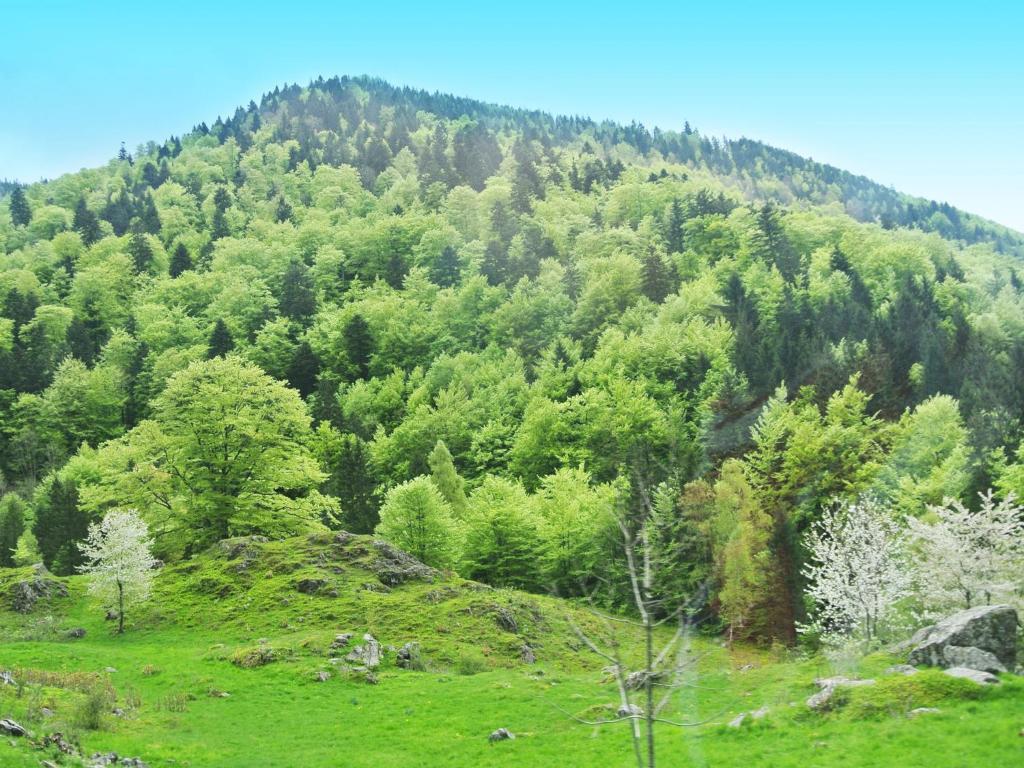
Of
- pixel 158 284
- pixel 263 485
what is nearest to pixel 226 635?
pixel 263 485

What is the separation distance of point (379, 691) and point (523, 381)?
81.1m

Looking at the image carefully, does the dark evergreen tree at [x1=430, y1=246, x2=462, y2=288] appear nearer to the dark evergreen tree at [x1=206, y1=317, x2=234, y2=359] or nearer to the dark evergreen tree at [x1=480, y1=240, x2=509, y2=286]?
the dark evergreen tree at [x1=480, y1=240, x2=509, y2=286]

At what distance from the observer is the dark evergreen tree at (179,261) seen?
174 meters

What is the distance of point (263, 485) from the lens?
192 feet

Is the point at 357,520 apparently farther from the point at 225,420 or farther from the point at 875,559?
the point at 875,559

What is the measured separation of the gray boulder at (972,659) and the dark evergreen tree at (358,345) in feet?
368

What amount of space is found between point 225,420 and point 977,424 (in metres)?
60.3

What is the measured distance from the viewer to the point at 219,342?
130 m

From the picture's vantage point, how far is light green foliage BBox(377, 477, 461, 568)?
58.5 metres

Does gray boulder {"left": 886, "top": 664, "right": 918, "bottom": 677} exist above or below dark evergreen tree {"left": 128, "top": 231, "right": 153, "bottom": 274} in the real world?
below

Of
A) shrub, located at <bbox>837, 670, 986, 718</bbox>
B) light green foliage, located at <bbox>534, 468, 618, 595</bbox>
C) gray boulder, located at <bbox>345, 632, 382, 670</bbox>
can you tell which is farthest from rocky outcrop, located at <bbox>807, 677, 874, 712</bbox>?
light green foliage, located at <bbox>534, 468, 618, 595</bbox>

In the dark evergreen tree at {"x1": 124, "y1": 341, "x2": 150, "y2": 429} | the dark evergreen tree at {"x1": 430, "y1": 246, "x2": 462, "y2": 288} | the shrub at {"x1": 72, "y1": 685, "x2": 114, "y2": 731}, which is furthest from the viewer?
the dark evergreen tree at {"x1": 430, "y1": 246, "x2": 462, "y2": 288}

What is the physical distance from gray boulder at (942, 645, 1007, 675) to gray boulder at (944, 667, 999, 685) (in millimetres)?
521

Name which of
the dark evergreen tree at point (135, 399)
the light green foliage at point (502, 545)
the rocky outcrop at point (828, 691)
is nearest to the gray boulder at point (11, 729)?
the rocky outcrop at point (828, 691)
